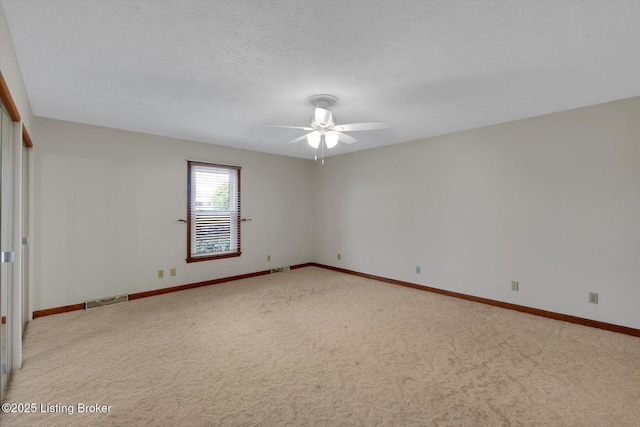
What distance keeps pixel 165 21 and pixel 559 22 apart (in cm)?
241

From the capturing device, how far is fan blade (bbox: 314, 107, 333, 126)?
293cm

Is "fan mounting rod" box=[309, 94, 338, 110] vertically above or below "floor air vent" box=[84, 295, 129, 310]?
above

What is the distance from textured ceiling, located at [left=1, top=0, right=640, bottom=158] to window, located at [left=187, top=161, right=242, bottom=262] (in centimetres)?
153

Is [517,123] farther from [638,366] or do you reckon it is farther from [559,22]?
[638,366]

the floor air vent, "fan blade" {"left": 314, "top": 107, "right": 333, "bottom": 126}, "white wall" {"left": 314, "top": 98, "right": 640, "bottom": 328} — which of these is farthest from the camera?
the floor air vent

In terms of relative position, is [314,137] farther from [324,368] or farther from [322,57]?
[324,368]

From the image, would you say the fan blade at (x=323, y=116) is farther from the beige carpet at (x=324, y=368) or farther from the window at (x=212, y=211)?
the window at (x=212, y=211)

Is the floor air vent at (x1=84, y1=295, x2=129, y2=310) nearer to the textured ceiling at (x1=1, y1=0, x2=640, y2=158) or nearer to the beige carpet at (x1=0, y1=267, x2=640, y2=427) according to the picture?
the beige carpet at (x1=0, y1=267, x2=640, y2=427)

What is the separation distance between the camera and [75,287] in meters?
3.86

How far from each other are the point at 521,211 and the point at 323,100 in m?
2.90

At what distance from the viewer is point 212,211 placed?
17.0 ft

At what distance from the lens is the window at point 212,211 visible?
4.94 metres

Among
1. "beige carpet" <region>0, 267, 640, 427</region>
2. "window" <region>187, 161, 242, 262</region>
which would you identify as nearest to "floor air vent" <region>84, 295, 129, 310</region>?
"beige carpet" <region>0, 267, 640, 427</region>

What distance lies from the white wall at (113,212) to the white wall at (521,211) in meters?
2.75
